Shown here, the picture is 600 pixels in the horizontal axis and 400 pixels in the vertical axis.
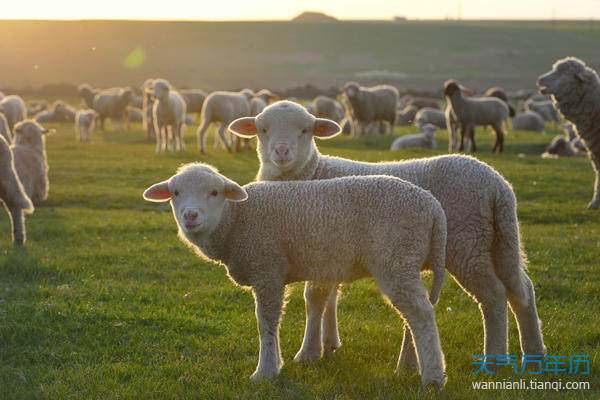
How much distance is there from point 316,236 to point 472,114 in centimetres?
1545

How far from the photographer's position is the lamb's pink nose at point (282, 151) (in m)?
4.93

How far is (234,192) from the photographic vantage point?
14.1 feet

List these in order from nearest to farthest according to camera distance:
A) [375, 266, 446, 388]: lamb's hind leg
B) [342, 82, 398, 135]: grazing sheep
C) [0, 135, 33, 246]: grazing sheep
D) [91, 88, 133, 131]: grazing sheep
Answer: [375, 266, 446, 388]: lamb's hind leg < [0, 135, 33, 246]: grazing sheep < [342, 82, 398, 135]: grazing sheep < [91, 88, 133, 131]: grazing sheep

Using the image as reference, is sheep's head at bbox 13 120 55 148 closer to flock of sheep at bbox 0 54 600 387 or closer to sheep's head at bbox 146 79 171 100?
sheep's head at bbox 146 79 171 100

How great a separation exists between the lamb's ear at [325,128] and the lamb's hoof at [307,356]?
1.90m

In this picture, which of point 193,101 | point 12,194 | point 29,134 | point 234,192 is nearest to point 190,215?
point 234,192

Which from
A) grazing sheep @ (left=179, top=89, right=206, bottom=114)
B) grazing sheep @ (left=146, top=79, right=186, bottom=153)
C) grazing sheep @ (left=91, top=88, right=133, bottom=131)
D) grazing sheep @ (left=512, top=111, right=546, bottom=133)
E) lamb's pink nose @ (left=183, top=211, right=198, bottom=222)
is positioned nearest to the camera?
lamb's pink nose @ (left=183, top=211, right=198, bottom=222)

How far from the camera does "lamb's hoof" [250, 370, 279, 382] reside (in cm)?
436

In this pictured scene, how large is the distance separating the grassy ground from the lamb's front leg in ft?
0.37

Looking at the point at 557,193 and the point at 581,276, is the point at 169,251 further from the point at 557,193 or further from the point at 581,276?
the point at 557,193

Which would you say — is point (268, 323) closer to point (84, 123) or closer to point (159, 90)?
point (159, 90)

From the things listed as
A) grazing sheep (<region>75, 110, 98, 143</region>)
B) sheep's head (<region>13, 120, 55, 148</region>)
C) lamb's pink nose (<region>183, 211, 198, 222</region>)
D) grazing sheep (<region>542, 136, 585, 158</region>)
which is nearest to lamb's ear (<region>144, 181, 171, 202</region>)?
lamb's pink nose (<region>183, 211, 198, 222</region>)

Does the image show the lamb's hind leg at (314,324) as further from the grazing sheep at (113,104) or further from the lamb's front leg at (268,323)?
the grazing sheep at (113,104)

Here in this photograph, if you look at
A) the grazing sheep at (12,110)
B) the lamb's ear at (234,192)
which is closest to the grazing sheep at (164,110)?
the grazing sheep at (12,110)
